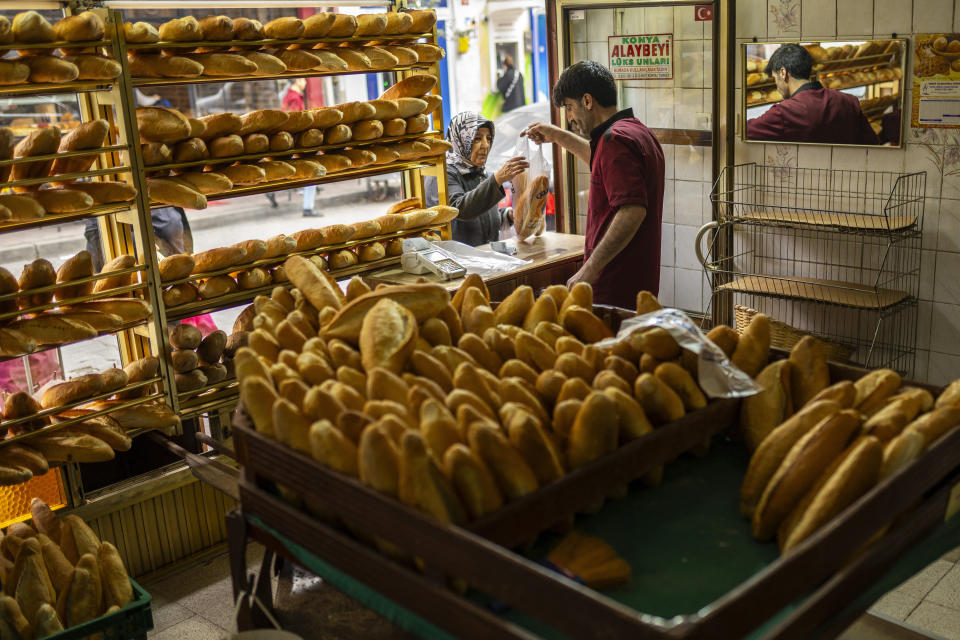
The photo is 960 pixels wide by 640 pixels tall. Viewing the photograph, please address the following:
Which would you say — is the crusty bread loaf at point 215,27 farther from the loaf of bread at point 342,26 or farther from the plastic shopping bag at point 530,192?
the plastic shopping bag at point 530,192

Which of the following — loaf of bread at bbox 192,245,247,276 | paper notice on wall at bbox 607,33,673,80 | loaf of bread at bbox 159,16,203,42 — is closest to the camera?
loaf of bread at bbox 159,16,203,42

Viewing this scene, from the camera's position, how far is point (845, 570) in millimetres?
1338

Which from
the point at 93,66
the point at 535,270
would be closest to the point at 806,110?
the point at 535,270

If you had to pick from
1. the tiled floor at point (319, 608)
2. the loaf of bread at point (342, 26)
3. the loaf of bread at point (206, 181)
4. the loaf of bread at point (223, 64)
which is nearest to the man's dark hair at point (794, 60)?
the loaf of bread at point (342, 26)

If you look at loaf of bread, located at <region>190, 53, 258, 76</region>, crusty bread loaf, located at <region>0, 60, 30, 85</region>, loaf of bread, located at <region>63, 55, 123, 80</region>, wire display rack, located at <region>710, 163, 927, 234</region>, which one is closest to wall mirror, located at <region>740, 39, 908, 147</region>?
wire display rack, located at <region>710, 163, 927, 234</region>

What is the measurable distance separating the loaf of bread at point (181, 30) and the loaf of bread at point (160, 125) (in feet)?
0.84

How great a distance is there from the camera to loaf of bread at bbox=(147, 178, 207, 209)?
10.4ft

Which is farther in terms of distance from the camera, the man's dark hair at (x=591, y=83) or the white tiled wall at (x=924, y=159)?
the white tiled wall at (x=924, y=159)

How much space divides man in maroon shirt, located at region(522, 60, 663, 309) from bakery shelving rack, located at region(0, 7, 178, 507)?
5.43ft

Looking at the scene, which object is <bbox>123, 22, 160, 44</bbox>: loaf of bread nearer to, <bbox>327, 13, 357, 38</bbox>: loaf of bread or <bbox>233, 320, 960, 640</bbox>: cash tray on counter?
<bbox>327, 13, 357, 38</bbox>: loaf of bread

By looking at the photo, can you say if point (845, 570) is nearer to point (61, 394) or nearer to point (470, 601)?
point (470, 601)

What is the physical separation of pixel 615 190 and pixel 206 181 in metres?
1.62

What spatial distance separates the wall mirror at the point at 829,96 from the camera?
4.15m

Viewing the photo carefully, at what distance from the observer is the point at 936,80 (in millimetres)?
3988
